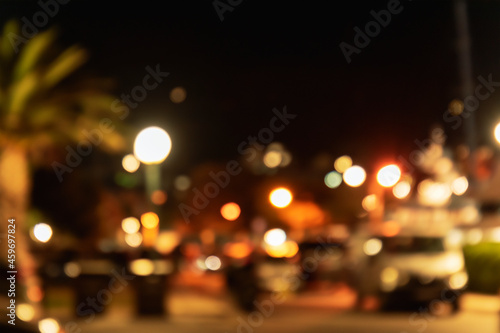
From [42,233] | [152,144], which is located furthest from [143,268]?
[42,233]

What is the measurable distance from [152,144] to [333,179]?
39.1 meters

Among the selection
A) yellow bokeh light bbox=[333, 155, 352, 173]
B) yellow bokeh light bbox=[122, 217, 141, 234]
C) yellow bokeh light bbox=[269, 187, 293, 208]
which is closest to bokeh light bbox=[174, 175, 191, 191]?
yellow bokeh light bbox=[122, 217, 141, 234]

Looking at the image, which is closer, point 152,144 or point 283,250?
point 152,144

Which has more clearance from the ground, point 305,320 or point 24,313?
point 305,320

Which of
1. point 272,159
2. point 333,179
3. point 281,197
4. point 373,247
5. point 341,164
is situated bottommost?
point 373,247

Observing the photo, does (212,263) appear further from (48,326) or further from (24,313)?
(48,326)

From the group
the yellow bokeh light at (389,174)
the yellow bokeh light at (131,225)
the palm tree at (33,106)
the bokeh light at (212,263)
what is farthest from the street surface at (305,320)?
the yellow bokeh light at (131,225)

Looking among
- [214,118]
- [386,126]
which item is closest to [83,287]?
[386,126]

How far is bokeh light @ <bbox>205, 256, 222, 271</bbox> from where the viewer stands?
32.9 m

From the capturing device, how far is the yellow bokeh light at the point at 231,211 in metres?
53.1

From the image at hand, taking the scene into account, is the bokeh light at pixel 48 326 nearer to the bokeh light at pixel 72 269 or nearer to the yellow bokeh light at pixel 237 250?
Result: the bokeh light at pixel 72 269

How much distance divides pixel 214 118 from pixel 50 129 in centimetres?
2182

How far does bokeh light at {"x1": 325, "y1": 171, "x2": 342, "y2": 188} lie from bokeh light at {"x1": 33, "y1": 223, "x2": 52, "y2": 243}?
2303 cm

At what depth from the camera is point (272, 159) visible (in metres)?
61.7
